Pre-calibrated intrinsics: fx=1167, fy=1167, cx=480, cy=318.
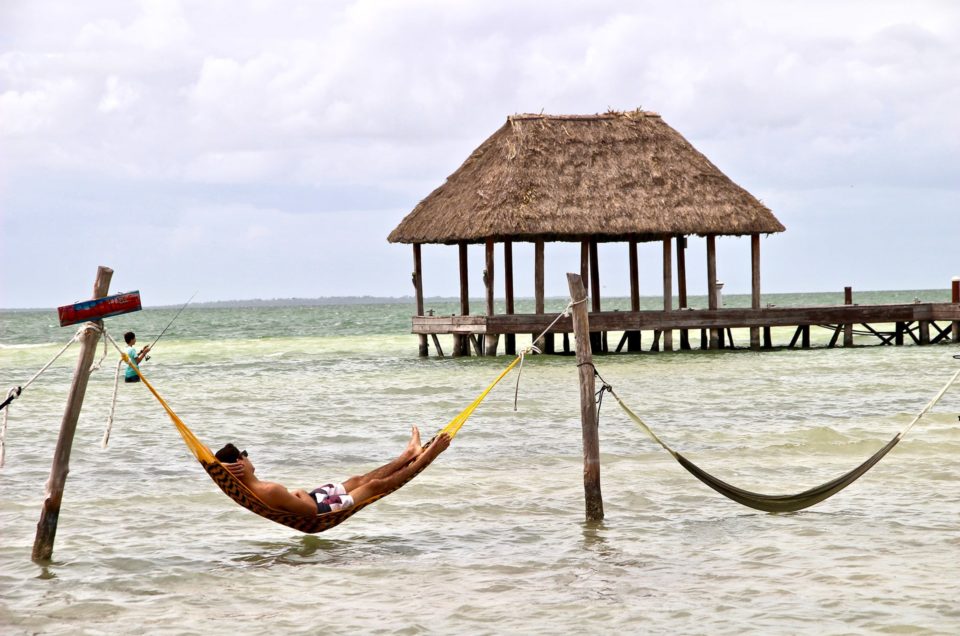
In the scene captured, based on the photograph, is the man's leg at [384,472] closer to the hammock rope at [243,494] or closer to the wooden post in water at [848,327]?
the hammock rope at [243,494]

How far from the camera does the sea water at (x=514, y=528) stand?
6.12m

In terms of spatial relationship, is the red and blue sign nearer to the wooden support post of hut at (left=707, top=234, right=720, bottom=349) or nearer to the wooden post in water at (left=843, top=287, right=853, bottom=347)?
the wooden support post of hut at (left=707, top=234, right=720, bottom=349)

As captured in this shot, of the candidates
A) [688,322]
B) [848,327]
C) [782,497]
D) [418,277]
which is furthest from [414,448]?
[848,327]

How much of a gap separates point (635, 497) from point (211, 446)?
5.64 m

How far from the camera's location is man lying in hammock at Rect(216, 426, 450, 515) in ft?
22.5

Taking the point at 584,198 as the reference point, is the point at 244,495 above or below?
below

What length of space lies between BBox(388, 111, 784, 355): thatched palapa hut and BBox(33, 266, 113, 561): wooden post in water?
14.8 meters

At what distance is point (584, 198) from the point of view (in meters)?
22.6

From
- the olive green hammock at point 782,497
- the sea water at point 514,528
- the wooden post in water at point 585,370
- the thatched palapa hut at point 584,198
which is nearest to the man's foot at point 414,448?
the sea water at point 514,528

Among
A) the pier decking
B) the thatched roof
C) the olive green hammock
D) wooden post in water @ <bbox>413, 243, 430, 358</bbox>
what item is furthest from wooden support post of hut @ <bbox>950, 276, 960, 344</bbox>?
the olive green hammock

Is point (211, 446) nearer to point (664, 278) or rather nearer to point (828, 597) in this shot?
point (828, 597)

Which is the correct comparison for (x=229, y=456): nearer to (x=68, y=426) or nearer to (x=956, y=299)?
(x=68, y=426)

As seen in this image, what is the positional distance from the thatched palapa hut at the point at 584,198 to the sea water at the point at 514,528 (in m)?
6.10

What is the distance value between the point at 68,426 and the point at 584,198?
1669 cm
